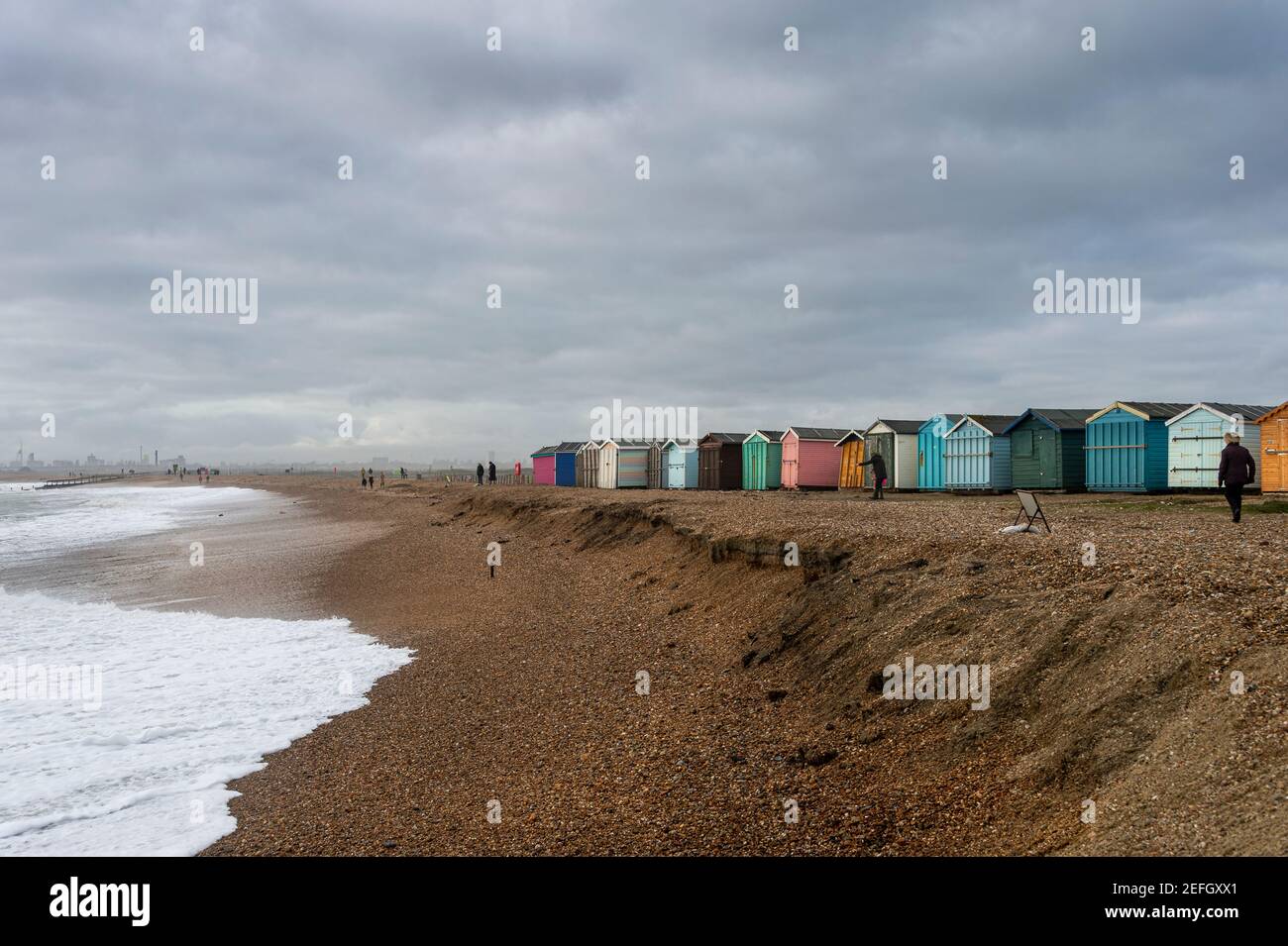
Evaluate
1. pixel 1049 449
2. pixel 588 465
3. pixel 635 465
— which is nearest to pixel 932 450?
pixel 1049 449

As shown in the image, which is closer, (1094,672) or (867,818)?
(867,818)

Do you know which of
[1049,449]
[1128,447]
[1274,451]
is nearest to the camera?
[1274,451]

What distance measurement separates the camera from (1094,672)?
24.8 feet

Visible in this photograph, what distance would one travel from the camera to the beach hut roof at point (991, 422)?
111 ft

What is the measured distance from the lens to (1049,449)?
3262cm

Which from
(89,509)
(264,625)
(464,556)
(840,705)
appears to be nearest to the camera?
(840,705)

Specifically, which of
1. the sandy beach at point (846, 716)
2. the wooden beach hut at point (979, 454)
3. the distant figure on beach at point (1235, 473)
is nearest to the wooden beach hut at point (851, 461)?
the wooden beach hut at point (979, 454)

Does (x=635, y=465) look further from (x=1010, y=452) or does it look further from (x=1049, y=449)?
(x=1049, y=449)

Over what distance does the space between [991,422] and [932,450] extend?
3.26 metres

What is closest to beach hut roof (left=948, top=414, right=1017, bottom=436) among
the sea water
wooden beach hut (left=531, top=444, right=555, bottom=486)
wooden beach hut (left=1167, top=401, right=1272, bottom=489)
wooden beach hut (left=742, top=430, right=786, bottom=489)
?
wooden beach hut (left=1167, top=401, right=1272, bottom=489)

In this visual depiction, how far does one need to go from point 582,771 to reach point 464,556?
2048cm

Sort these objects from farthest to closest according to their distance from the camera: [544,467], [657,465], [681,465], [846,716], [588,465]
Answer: [544,467], [588,465], [657,465], [681,465], [846,716]
